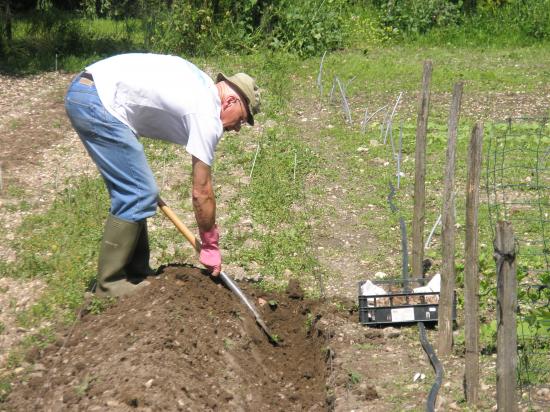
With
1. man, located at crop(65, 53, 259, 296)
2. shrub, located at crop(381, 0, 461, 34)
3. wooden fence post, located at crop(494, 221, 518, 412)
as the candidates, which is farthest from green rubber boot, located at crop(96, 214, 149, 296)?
shrub, located at crop(381, 0, 461, 34)

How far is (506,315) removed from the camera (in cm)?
420

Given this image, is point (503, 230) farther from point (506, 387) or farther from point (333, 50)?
point (333, 50)

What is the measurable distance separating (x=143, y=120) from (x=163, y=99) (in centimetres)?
27

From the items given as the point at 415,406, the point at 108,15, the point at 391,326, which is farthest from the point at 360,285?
the point at 108,15


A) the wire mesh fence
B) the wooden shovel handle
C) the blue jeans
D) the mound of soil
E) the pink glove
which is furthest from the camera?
the wooden shovel handle

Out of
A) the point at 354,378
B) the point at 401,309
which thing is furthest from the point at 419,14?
the point at 354,378

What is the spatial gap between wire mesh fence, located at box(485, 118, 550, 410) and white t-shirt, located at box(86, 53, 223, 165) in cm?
162

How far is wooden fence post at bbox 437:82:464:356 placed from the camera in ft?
17.1

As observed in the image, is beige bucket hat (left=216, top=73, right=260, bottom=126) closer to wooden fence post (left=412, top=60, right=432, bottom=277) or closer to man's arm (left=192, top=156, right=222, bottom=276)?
man's arm (left=192, top=156, right=222, bottom=276)

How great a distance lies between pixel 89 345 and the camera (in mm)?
5281

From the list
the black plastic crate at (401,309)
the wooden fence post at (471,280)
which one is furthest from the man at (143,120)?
the wooden fence post at (471,280)

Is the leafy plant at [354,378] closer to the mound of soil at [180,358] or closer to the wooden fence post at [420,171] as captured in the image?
the mound of soil at [180,358]

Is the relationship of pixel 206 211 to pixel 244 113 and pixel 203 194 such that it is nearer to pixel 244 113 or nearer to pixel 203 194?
pixel 203 194

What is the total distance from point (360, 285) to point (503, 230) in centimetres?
202
